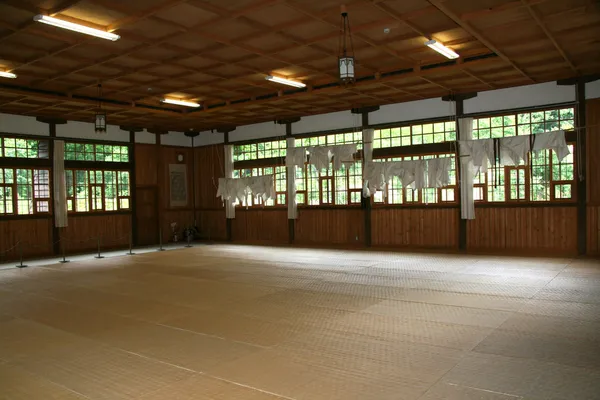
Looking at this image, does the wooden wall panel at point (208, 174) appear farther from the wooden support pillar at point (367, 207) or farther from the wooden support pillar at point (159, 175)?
Result: the wooden support pillar at point (367, 207)

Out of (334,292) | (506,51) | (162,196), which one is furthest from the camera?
(162,196)

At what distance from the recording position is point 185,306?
748 centimetres

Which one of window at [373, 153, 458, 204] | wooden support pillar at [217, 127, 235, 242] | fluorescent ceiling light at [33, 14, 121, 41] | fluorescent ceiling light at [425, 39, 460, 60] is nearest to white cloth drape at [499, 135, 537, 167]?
window at [373, 153, 458, 204]

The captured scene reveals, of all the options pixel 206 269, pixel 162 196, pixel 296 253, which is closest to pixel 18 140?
pixel 162 196

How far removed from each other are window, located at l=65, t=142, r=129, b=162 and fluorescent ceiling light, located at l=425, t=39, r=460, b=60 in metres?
12.1

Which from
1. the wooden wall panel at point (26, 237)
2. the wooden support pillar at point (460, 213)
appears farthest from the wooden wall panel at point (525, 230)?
the wooden wall panel at point (26, 237)

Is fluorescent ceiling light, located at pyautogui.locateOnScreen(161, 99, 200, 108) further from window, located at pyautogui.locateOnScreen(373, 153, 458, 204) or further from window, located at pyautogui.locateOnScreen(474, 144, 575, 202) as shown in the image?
window, located at pyautogui.locateOnScreen(474, 144, 575, 202)

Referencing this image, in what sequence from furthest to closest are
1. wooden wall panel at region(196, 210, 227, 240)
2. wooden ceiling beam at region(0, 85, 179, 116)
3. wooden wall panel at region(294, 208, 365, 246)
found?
wooden wall panel at region(196, 210, 227, 240)
wooden wall panel at region(294, 208, 365, 246)
wooden ceiling beam at region(0, 85, 179, 116)

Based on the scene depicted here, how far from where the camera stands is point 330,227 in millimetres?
15805

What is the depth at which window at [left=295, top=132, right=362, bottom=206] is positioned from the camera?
1524 cm

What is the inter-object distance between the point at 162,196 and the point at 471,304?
45.2 feet

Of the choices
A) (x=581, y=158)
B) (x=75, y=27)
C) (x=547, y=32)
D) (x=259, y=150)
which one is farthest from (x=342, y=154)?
(x=75, y=27)

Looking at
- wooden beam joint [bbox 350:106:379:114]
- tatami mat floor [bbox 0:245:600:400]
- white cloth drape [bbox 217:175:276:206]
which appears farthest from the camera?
white cloth drape [bbox 217:175:276:206]

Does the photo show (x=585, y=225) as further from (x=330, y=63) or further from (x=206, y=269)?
(x=206, y=269)
